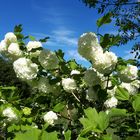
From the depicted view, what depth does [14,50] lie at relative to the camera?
3.24m

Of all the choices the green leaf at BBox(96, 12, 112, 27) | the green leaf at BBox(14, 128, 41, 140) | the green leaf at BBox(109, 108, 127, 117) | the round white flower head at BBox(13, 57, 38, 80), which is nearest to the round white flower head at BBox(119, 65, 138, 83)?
the green leaf at BBox(96, 12, 112, 27)

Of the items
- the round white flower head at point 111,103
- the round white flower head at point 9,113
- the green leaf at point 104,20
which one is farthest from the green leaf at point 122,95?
the round white flower head at point 9,113

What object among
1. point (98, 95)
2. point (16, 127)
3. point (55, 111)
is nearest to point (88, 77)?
point (98, 95)

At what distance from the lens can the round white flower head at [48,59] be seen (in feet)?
10.0

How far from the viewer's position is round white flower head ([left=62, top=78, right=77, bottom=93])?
9.95ft

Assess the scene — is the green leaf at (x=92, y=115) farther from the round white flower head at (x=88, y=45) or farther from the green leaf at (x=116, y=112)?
the round white flower head at (x=88, y=45)

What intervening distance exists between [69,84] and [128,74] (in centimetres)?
46

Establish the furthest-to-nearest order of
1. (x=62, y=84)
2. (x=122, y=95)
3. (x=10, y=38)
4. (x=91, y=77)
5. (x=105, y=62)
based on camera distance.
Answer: (x=10, y=38) → (x=62, y=84) → (x=91, y=77) → (x=105, y=62) → (x=122, y=95)

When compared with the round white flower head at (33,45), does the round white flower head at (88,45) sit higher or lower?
lower

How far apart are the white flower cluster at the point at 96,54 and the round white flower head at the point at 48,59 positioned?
0.32m

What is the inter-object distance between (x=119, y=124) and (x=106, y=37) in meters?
0.68

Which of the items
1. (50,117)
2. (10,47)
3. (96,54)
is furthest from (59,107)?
(10,47)

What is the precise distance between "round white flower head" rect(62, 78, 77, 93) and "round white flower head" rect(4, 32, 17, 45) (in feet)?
2.05

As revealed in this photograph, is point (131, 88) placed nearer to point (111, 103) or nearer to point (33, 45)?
point (111, 103)
